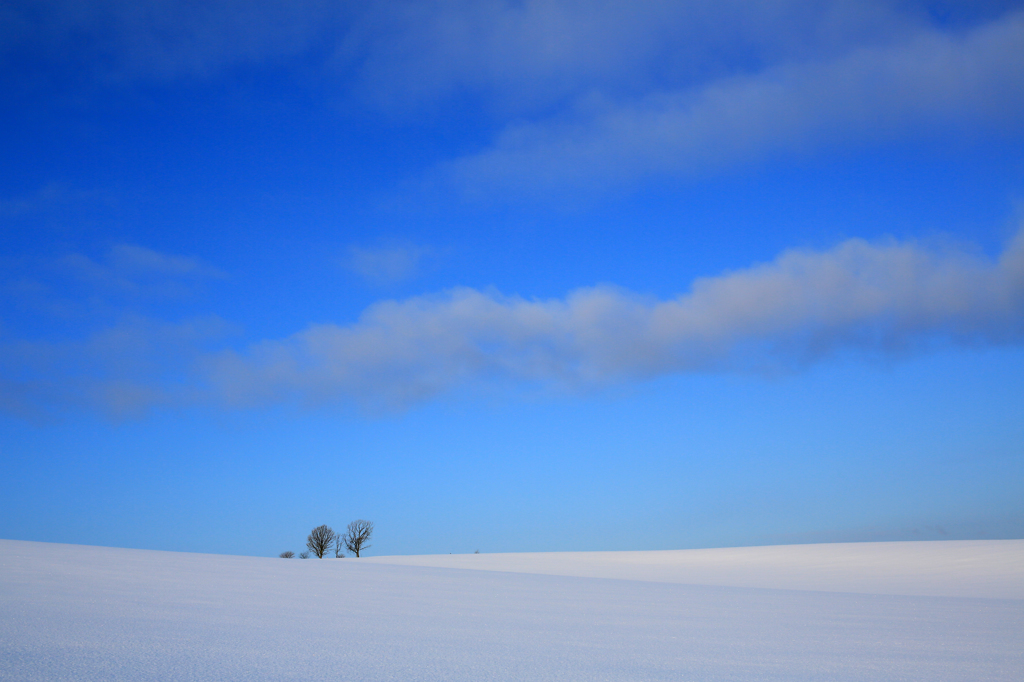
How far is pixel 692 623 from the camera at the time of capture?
8.68 metres

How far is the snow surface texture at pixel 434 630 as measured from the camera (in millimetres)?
4926

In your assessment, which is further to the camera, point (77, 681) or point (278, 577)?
point (278, 577)

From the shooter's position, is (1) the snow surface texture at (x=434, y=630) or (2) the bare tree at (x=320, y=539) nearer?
(1) the snow surface texture at (x=434, y=630)

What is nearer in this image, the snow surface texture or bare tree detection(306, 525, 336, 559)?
the snow surface texture

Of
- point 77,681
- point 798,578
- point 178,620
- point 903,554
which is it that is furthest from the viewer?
point 903,554

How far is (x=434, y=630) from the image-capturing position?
23.6 feet

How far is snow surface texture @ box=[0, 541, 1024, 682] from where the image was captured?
4.93m

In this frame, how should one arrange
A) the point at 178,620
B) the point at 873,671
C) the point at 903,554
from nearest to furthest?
the point at 873,671
the point at 178,620
the point at 903,554

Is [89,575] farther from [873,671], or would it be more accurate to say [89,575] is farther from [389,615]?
[873,671]

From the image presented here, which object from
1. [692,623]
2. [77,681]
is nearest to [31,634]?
[77,681]

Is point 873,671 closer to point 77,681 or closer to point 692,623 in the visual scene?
point 692,623

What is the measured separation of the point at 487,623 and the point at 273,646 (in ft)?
10.2

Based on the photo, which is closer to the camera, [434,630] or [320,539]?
[434,630]

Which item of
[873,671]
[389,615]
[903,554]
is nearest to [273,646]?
[389,615]
